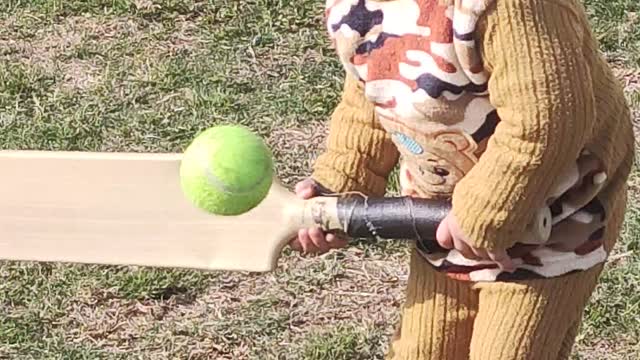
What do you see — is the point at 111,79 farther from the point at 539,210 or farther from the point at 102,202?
the point at 539,210

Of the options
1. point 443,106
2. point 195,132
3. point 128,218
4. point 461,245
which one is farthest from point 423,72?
point 195,132

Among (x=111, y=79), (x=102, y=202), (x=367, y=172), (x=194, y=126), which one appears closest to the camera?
(x=367, y=172)

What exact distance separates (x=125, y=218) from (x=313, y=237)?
48 cm

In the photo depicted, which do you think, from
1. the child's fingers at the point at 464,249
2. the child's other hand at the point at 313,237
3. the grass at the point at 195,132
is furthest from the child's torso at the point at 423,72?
the grass at the point at 195,132

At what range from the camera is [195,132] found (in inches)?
146

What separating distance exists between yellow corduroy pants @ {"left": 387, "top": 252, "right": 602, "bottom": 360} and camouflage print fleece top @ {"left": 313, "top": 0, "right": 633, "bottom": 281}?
1.1 inches

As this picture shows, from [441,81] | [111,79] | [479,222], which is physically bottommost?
[111,79]

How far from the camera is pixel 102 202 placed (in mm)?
2627

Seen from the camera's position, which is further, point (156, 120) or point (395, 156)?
point (156, 120)

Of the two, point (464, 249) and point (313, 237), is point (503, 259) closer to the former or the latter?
point (464, 249)

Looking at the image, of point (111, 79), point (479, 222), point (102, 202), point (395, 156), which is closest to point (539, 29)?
point (479, 222)

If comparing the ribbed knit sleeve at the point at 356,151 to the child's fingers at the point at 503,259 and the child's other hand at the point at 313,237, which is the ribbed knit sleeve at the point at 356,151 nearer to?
the child's other hand at the point at 313,237

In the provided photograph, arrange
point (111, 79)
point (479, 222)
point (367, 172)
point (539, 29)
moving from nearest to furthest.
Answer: point (539, 29) < point (479, 222) < point (367, 172) < point (111, 79)

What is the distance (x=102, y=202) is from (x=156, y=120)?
45.6 inches
